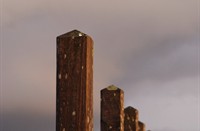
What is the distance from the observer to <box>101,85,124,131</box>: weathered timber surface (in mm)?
8281

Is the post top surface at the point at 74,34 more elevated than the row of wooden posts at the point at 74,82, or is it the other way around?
the post top surface at the point at 74,34

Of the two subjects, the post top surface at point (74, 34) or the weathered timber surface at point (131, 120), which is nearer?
the post top surface at point (74, 34)

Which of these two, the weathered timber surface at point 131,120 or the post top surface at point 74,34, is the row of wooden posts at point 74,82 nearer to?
the post top surface at point 74,34

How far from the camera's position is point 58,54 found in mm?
4188

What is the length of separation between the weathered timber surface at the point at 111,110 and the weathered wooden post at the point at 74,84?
4102mm

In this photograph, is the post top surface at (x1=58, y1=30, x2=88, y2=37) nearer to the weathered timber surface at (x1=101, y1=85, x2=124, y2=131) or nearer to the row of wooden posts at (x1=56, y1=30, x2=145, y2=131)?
the row of wooden posts at (x1=56, y1=30, x2=145, y2=131)

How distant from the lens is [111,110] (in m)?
8.33

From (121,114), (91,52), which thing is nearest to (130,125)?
(121,114)

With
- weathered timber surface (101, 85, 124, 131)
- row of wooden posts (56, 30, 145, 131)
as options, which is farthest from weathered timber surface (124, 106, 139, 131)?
row of wooden posts (56, 30, 145, 131)

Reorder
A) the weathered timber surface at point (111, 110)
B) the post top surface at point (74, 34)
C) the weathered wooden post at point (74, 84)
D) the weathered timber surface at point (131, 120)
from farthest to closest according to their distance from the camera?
1. the weathered timber surface at point (131, 120)
2. the weathered timber surface at point (111, 110)
3. the post top surface at point (74, 34)
4. the weathered wooden post at point (74, 84)

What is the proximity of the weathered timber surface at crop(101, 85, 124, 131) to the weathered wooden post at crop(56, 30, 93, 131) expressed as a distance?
161 inches

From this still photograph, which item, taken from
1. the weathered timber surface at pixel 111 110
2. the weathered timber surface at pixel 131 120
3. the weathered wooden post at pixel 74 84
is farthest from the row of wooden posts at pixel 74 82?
the weathered timber surface at pixel 131 120

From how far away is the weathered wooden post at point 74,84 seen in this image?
407cm

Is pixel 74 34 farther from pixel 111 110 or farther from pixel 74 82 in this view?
pixel 111 110
